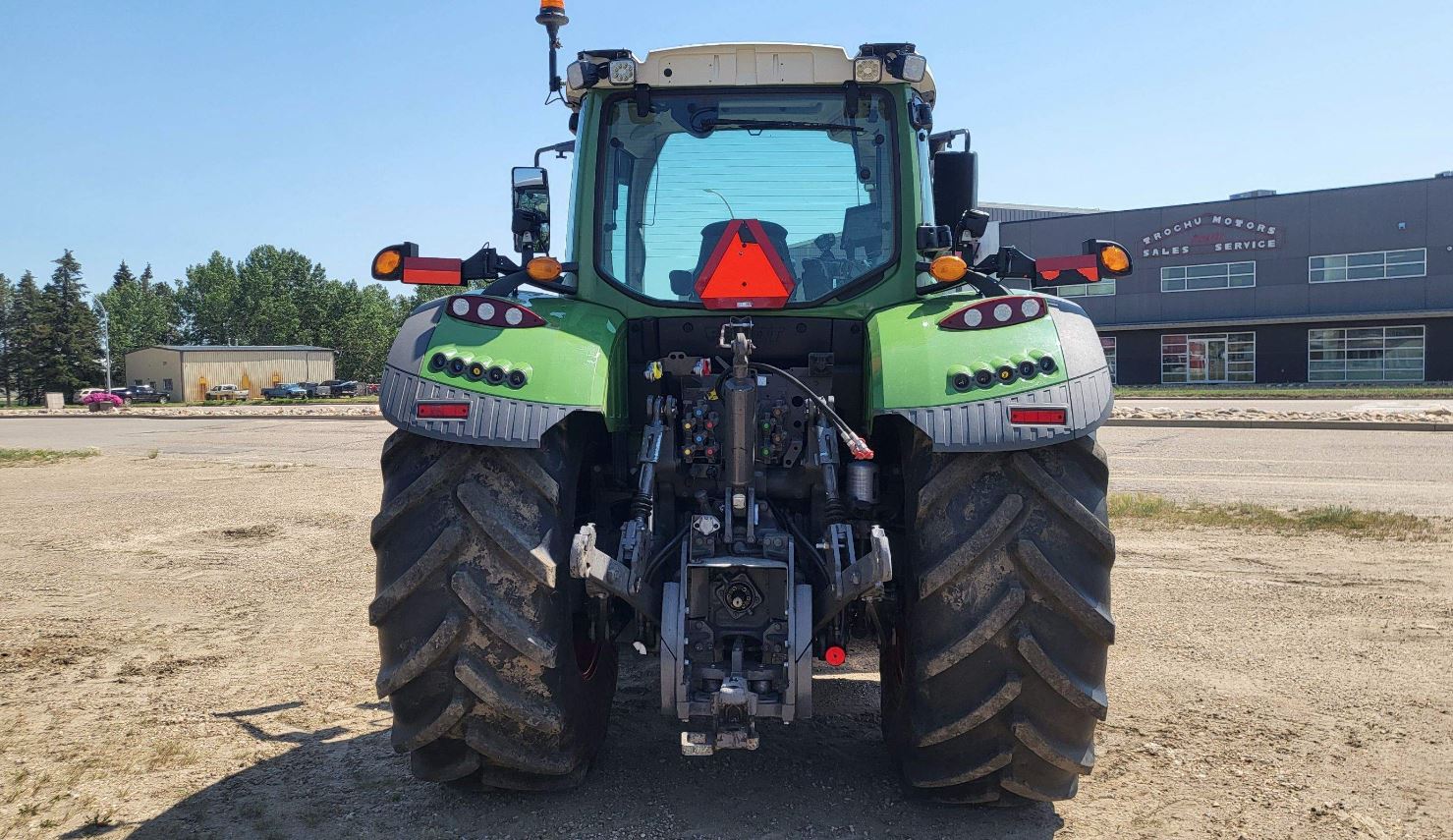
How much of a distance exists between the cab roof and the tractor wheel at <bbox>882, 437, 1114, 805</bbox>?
5.76 feet

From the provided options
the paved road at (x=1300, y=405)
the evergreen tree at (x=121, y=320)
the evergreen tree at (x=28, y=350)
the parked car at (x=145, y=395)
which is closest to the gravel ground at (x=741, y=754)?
the paved road at (x=1300, y=405)

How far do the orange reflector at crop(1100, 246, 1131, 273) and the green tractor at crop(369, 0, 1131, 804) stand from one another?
10 mm

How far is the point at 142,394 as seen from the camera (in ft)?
237

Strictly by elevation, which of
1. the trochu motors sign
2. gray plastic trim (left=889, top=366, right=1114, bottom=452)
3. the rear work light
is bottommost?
gray plastic trim (left=889, top=366, right=1114, bottom=452)

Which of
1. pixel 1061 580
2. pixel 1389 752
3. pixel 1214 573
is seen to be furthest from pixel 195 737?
pixel 1214 573

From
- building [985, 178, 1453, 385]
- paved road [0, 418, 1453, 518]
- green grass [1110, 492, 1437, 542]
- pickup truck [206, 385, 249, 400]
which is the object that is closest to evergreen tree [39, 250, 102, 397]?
pickup truck [206, 385, 249, 400]

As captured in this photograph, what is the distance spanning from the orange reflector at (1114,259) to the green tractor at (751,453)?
10 millimetres

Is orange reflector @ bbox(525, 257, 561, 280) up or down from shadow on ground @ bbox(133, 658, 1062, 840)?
up

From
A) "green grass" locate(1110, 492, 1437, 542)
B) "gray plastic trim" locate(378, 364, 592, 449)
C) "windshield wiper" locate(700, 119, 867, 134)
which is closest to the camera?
"gray plastic trim" locate(378, 364, 592, 449)

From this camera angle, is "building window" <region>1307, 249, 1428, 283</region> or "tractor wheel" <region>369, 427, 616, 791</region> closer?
"tractor wheel" <region>369, 427, 616, 791</region>

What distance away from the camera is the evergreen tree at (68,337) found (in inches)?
2923

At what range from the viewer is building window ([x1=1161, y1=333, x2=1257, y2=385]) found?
41.1 m

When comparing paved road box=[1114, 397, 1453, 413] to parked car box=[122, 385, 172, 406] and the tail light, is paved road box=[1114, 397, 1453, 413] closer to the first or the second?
the tail light

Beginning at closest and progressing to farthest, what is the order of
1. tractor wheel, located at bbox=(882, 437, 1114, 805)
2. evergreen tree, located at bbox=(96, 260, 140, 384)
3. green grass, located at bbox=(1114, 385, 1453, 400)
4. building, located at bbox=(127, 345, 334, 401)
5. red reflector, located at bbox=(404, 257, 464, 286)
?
tractor wheel, located at bbox=(882, 437, 1114, 805) < red reflector, located at bbox=(404, 257, 464, 286) < green grass, located at bbox=(1114, 385, 1453, 400) < building, located at bbox=(127, 345, 334, 401) < evergreen tree, located at bbox=(96, 260, 140, 384)
